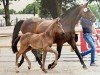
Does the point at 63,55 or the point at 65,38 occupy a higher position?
the point at 65,38

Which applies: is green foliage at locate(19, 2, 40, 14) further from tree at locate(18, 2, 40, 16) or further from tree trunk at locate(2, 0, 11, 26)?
tree trunk at locate(2, 0, 11, 26)

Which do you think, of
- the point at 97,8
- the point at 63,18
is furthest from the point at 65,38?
the point at 97,8

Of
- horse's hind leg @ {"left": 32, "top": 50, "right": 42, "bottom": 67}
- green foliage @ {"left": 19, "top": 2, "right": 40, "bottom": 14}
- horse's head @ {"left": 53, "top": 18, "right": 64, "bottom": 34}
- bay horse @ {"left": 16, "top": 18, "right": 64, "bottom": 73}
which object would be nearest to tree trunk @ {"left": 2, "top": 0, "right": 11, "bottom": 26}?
green foliage @ {"left": 19, "top": 2, "right": 40, "bottom": 14}

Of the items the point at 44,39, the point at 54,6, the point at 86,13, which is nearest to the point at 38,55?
the point at 86,13

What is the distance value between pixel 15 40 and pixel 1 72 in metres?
1.48

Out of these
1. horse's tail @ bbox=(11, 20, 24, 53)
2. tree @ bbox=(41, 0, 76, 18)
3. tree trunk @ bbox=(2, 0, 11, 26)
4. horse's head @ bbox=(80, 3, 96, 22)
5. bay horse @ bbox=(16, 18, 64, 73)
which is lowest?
tree trunk @ bbox=(2, 0, 11, 26)

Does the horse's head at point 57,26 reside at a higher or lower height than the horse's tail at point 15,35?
higher

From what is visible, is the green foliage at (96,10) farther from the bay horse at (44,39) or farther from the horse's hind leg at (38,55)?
the bay horse at (44,39)

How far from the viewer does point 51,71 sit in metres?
12.1

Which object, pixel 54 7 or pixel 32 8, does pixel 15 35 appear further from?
pixel 54 7

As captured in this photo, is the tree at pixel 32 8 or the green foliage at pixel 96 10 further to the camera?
the tree at pixel 32 8

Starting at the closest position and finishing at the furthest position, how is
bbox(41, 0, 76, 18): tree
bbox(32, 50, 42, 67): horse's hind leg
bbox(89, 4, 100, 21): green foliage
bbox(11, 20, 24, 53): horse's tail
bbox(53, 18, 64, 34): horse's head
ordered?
bbox(53, 18, 64, 34): horse's head < bbox(32, 50, 42, 67): horse's hind leg < bbox(11, 20, 24, 53): horse's tail < bbox(89, 4, 100, 21): green foliage < bbox(41, 0, 76, 18): tree

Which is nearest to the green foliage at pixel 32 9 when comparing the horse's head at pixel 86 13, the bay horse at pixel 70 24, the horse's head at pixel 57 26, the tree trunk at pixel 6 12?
the tree trunk at pixel 6 12

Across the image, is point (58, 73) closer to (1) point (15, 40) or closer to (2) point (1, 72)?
(2) point (1, 72)
